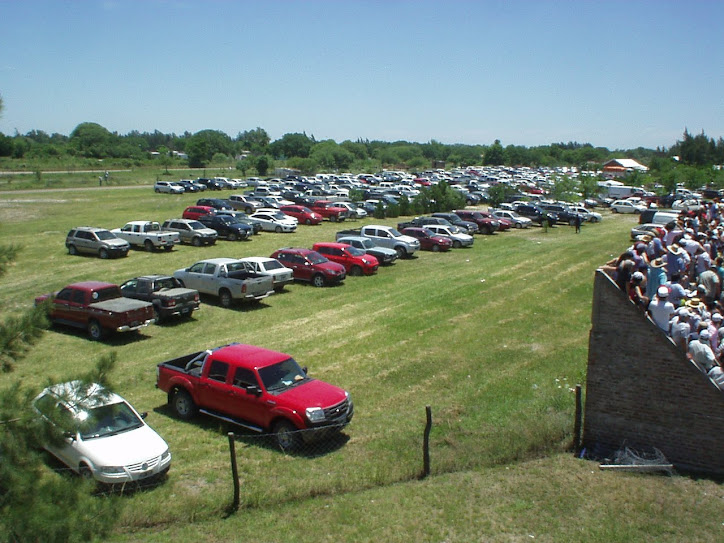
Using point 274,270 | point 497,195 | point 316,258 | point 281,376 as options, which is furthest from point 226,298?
point 497,195

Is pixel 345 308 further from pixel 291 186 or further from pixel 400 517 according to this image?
pixel 291 186

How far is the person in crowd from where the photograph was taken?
9.53 m

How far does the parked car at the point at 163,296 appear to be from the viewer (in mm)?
19062

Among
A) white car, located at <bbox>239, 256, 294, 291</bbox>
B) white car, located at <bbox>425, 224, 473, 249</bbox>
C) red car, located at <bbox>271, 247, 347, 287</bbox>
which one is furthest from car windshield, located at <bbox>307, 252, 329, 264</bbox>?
white car, located at <bbox>425, 224, 473, 249</bbox>

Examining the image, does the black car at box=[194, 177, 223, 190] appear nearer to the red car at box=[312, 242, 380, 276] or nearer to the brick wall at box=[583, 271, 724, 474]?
the red car at box=[312, 242, 380, 276]

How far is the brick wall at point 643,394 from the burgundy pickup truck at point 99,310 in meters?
12.9

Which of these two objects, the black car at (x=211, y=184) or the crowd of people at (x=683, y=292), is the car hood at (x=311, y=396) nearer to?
the crowd of people at (x=683, y=292)

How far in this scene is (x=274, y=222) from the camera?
3769cm

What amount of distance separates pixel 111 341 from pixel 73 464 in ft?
30.4

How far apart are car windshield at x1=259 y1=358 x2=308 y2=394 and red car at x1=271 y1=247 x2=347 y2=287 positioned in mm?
12735

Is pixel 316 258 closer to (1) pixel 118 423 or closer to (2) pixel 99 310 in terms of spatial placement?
(2) pixel 99 310

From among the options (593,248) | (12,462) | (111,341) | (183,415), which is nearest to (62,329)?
(111,341)

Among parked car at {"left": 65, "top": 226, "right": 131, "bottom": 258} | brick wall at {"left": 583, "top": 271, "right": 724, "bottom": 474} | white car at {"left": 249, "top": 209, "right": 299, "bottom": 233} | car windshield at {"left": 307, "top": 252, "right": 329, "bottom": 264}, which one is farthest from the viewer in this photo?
white car at {"left": 249, "top": 209, "right": 299, "bottom": 233}

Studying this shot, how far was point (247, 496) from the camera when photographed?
856 centimetres
